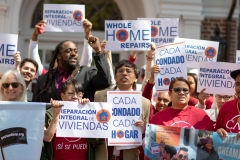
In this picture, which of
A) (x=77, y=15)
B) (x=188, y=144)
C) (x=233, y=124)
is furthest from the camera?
(x=77, y=15)

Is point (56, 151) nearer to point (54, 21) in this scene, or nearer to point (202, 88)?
point (202, 88)

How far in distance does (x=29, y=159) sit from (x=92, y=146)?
0.64m

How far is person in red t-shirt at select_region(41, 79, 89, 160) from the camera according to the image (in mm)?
5250

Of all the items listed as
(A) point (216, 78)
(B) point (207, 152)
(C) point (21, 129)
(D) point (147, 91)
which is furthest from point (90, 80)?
(A) point (216, 78)

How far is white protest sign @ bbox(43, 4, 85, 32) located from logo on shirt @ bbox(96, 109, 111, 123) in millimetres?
2556

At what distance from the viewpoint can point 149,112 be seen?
5859 mm

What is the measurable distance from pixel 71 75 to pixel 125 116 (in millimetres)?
704

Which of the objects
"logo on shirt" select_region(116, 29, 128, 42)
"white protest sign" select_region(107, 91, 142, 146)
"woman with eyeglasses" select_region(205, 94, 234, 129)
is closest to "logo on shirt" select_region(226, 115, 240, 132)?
"white protest sign" select_region(107, 91, 142, 146)

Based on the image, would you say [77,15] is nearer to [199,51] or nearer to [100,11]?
[199,51]

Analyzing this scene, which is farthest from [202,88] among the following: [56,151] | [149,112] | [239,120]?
[56,151]

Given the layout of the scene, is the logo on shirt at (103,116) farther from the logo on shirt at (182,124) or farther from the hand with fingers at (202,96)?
the hand with fingers at (202,96)

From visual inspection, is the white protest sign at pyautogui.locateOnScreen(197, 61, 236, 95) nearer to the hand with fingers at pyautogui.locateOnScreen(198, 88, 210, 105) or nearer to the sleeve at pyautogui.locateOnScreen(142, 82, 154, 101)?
the hand with fingers at pyautogui.locateOnScreen(198, 88, 210, 105)

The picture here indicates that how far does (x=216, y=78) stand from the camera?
664 cm

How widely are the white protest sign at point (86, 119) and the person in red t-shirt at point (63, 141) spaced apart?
0.23 ft
